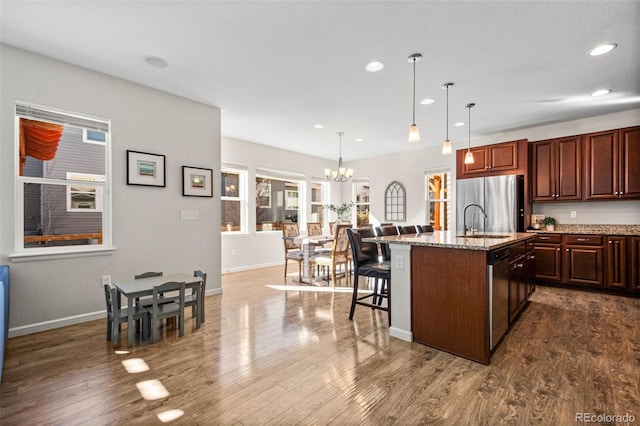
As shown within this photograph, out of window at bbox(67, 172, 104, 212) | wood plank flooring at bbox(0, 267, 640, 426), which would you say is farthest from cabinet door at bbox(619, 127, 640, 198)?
window at bbox(67, 172, 104, 212)

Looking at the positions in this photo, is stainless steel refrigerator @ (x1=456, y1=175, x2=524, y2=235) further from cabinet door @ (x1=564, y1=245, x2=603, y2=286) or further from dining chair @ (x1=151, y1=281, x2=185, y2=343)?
dining chair @ (x1=151, y1=281, x2=185, y2=343)

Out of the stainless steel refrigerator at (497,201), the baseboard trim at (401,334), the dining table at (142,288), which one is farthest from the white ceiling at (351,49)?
the baseboard trim at (401,334)

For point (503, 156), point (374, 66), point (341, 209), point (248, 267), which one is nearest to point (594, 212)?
point (503, 156)

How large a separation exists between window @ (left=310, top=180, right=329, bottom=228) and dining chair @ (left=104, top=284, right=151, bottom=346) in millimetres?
5174

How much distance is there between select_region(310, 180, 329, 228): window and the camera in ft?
25.6

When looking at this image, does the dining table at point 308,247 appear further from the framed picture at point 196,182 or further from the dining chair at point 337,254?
the framed picture at point 196,182

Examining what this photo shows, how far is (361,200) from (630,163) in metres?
5.17

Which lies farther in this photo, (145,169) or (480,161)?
(480,161)

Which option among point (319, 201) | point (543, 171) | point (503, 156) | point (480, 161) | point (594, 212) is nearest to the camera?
point (594, 212)

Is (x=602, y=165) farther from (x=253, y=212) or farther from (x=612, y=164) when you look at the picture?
(x=253, y=212)

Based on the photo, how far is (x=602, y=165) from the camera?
14.3 ft

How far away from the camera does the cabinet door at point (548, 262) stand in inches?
178

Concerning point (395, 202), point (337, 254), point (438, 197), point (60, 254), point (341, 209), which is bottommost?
point (337, 254)

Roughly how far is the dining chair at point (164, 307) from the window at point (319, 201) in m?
5.00
